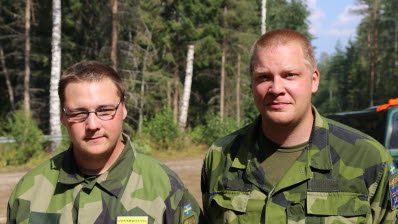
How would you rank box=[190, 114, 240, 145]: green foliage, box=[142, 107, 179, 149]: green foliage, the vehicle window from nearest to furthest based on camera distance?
the vehicle window
box=[142, 107, 179, 149]: green foliage
box=[190, 114, 240, 145]: green foliage

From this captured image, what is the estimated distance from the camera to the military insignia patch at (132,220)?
231 centimetres

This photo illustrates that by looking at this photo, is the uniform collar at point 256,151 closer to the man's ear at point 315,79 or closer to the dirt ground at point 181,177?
the man's ear at point 315,79

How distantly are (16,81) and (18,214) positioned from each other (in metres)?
25.7

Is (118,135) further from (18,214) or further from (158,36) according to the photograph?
(158,36)

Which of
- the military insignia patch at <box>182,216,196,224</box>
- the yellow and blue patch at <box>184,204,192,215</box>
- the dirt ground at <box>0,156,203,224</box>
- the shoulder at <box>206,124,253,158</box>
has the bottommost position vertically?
the dirt ground at <box>0,156,203,224</box>

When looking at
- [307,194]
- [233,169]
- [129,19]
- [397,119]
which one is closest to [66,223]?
[233,169]

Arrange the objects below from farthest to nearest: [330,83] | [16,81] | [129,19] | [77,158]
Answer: [330,83] < [16,81] < [129,19] < [77,158]

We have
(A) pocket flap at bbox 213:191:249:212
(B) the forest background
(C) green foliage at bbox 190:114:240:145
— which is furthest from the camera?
(C) green foliage at bbox 190:114:240:145

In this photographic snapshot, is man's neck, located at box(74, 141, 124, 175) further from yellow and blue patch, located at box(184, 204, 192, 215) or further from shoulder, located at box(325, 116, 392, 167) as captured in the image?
shoulder, located at box(325, 116, 392, 167)

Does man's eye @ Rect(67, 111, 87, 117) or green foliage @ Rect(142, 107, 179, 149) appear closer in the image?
man's eye @ Rect(67, 111, 87, 117)

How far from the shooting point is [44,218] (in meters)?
2.31

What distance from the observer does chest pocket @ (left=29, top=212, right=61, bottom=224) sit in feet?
7.56

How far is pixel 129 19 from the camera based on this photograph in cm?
1828

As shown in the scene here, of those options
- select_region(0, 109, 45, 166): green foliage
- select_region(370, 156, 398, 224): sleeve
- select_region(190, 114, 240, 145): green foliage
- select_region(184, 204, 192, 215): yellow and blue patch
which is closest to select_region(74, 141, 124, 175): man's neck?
select_region(184, 204, 192, 215): yellow and blue patch
